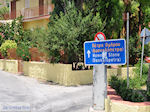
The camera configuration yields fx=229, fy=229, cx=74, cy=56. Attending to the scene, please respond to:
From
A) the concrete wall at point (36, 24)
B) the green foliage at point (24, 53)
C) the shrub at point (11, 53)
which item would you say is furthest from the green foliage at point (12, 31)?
the green foliage at point (24, 53)

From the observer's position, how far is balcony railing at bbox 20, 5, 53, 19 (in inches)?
981

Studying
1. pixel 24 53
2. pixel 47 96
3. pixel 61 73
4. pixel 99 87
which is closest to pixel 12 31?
pixel 24 53

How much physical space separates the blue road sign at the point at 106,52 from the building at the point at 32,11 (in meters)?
17.8

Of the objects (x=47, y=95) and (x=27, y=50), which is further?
A: (x=27, y=50)

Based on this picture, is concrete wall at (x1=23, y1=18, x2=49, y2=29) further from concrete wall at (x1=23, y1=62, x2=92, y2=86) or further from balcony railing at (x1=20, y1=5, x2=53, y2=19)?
concrete wall at (x1=23, y1=62, x2=92, y2=86)

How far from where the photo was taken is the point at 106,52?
6734 millimetres

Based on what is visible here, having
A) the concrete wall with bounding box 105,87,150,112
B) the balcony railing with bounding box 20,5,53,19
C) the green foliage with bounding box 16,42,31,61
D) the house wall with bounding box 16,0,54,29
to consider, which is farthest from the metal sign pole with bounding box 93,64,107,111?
the house wall with bounding box 16,0,54,29

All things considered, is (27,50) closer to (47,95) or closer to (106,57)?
(47,95)

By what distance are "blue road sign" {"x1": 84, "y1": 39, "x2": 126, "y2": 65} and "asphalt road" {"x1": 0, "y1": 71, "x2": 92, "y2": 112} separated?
7.65 feet

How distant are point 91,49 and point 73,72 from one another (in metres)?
6.52

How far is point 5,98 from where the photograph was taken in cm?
1005

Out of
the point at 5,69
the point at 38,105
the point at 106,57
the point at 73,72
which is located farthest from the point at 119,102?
the point at 5,69

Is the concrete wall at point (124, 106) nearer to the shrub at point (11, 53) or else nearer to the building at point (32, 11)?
the shrub at point (11, 53)

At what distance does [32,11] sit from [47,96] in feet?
59.2
